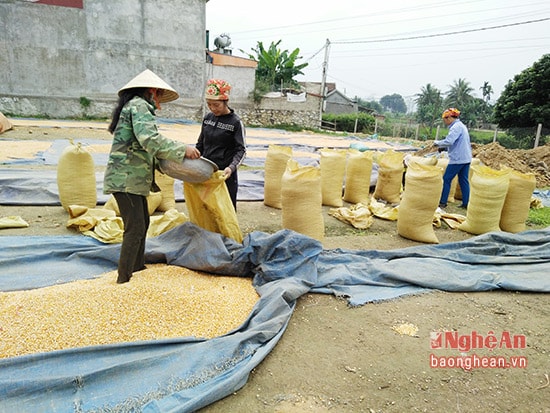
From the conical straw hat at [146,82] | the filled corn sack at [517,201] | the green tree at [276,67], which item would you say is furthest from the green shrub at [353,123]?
the conical straw hat at [146,82]

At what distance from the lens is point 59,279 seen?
2523 millimetres

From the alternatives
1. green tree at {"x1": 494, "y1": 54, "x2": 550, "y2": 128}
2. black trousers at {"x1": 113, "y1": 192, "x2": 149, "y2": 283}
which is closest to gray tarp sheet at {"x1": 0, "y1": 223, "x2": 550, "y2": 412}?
black trousers at {"x1": 113, "y1": 192, "x2": 149, "y2": 283}

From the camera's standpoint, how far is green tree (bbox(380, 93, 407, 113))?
100 m

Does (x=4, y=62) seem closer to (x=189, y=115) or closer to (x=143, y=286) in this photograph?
(x=189, y=115)

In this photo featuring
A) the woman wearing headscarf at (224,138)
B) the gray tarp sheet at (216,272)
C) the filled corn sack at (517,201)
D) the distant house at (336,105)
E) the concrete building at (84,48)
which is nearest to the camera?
the gray tarp sheet at (216,272)

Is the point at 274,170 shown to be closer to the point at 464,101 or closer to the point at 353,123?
the point at 353,123

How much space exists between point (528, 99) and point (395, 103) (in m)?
90.6

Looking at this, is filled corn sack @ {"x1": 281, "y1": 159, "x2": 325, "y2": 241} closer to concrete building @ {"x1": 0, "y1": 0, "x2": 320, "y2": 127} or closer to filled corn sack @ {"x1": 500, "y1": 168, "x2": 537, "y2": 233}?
filled corn sack @ {"x1": 500, "y1": 168, "x2": 537, "y2": 233}

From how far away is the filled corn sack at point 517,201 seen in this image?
14.3 ft

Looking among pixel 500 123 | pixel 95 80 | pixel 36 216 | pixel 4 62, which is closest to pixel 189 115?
pixel 95 80

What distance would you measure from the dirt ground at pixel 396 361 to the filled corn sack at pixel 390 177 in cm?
267

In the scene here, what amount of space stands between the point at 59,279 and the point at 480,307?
2.78m

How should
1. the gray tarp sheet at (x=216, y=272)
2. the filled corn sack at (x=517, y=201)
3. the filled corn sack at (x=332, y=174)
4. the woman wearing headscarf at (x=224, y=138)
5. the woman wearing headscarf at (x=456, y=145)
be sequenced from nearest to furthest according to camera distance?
the gray tarp sheet at (x=216, y=272)
the woman wearing headscarf at (x=224, y=138)
the filled corn sack at (x=517, y=201)
the filled corn sack at (x=332, y=174)
the woman wearing headscarf at (x=456, y=145)

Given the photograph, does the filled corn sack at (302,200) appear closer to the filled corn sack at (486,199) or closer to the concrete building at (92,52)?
the filled corn sack at (486,199)
